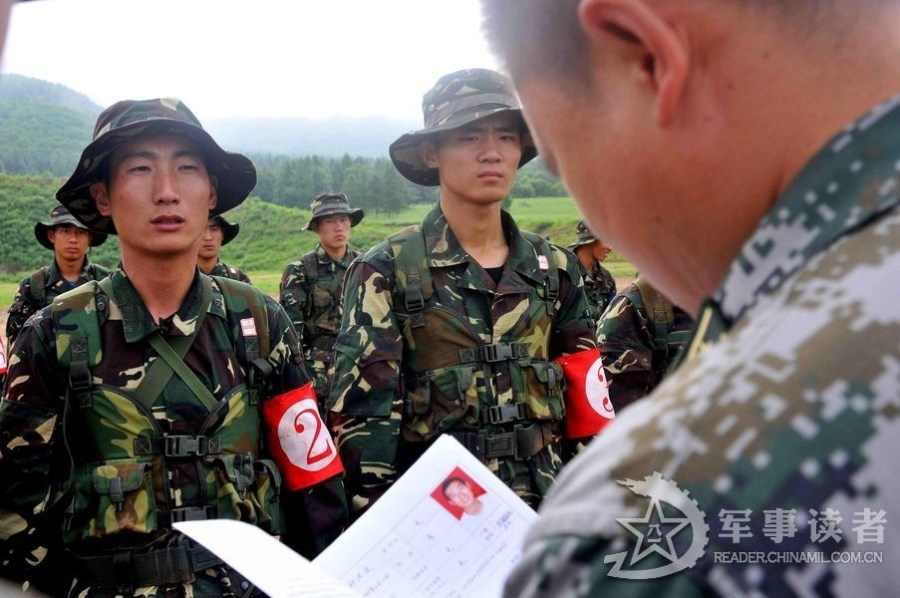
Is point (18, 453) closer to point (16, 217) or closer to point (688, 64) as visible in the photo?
point (688, 64)

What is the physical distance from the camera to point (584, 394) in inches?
140

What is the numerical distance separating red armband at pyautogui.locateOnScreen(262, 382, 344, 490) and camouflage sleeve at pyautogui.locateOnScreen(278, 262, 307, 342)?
6.71 m

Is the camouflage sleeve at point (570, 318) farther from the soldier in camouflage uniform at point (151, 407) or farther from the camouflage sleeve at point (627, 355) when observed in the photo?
the soldier in camouflage uniform at point (151, 407)

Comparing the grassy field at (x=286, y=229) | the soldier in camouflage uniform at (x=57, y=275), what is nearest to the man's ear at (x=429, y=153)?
the soldier in camouflage uniform at (x=57, y=275)

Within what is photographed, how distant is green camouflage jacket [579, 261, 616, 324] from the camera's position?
9.43 m

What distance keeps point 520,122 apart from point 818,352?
326 centimetres

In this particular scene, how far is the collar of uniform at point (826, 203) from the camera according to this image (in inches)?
27.9

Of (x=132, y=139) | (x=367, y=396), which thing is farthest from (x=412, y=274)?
(x=132, y=139)

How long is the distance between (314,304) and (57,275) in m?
2.75

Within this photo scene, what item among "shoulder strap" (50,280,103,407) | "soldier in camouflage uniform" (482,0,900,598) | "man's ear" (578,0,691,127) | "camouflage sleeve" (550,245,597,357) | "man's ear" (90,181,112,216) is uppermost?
"man's ear" (578,0,691,127)

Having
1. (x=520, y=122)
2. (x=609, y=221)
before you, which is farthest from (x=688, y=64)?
(x=520, y=122)

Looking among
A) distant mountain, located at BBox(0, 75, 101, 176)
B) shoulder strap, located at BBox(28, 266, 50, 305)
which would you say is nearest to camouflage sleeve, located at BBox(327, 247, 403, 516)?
shoulder strap, located at BBox(28, 266, 50, 305)

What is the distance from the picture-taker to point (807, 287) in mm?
680

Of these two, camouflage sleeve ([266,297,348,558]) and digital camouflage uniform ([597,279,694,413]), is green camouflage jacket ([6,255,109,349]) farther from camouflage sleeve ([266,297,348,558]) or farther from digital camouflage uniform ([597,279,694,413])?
camouflage sleeve ([266,297,348,558])
